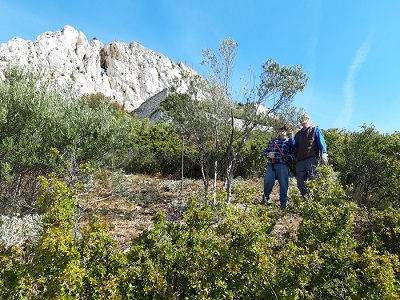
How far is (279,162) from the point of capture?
7.15 meters

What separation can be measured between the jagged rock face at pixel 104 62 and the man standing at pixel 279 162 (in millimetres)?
51680

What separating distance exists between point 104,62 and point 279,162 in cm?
6999

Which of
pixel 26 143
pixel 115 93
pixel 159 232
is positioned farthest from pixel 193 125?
pixel 115 93

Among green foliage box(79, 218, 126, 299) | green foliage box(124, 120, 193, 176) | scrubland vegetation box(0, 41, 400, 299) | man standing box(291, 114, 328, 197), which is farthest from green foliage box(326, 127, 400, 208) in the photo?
green foliage box(79, 218, 126, 299)

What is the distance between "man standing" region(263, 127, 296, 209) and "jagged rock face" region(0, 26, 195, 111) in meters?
51.7

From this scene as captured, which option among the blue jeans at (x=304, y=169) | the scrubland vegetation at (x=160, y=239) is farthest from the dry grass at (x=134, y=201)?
the blue jeans at (x=304, y=169)

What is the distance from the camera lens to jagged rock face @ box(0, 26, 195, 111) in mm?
59031

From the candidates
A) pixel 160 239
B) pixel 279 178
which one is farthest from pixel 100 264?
pixel 279 178

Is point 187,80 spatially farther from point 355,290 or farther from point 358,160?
point 355,290

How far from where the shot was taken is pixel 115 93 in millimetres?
63500

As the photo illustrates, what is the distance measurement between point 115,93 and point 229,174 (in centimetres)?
5935

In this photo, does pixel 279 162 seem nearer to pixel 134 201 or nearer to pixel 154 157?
pixel 134 201

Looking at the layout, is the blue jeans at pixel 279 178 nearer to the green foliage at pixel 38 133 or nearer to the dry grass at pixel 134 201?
the dry grass at pixel 134 201

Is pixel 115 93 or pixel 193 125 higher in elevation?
pixel 115 93
